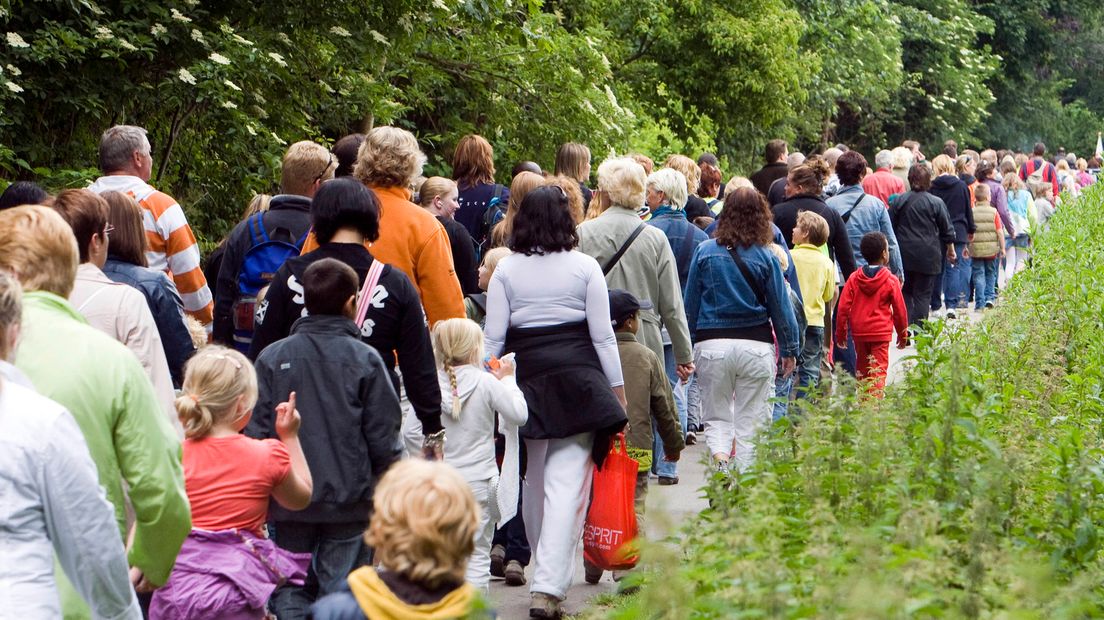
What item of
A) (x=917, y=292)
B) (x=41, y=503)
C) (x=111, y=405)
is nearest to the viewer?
(x=41, y=503)

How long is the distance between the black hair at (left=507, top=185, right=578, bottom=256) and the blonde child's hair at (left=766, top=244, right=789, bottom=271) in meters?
2.34

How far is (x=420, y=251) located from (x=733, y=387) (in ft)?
9.23

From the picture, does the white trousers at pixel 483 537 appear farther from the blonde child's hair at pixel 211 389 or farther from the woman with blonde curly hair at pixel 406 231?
the blonde child's hair at pixel 211 389

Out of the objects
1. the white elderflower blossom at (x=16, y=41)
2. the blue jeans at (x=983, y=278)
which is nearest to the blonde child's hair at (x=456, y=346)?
the white elderflower blossom at (x=16, y=41)

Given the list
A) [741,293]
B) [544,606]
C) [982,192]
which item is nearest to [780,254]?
[741,293]

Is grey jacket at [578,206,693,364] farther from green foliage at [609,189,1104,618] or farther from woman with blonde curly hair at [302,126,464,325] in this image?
woman with blonde curly hair at [302,126,464,325]

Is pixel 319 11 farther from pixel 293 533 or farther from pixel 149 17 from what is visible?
pixel 293 533

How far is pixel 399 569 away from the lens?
336 centimetres

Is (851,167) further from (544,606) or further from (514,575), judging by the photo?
(544,606)

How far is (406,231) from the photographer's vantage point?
6.74 m

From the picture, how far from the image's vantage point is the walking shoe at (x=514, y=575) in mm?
7648

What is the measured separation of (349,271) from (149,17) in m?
6.12

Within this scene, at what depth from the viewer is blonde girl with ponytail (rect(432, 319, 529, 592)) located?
6.65m

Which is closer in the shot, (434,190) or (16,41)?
(434,190)
